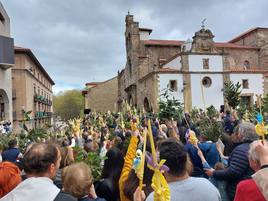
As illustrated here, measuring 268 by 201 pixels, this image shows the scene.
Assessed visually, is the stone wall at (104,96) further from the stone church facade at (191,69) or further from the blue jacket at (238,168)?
the blue jacket at (238,168)

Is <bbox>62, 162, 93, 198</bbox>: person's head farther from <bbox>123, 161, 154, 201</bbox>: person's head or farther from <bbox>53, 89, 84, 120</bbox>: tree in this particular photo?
<bbox>53, 89, 84, 120</bbox>: tree

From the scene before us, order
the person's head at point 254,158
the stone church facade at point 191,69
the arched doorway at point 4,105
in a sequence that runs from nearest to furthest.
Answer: the person's head at point 254,158
the arched doorway at point 4,105
the stone church facade at point 191,69

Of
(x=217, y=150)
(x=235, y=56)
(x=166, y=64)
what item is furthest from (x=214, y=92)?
(x=217, y=150)

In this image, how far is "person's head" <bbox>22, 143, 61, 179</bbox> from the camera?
249 centimetres

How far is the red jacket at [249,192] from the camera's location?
1.97 meters

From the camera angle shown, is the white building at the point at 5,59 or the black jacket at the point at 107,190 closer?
the black jacket at the point at 107,190

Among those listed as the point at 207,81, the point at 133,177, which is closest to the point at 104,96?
the point at 207,81

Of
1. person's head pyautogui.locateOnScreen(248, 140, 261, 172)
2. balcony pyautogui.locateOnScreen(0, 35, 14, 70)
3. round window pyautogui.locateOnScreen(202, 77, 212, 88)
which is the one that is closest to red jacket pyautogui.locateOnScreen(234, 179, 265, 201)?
person's head pyautogui.locateOnScreen(248, 140, 261, 172)

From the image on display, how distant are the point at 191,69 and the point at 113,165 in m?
30.6

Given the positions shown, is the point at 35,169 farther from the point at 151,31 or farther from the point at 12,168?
the point at 151,31

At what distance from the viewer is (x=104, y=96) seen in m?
54.3

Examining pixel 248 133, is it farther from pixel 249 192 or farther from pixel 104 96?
pixel 104 96

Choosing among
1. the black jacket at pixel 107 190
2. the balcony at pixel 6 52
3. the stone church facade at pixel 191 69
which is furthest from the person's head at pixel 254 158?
the balcony at pixel 6 52

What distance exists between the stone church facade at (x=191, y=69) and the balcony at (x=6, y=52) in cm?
1347
